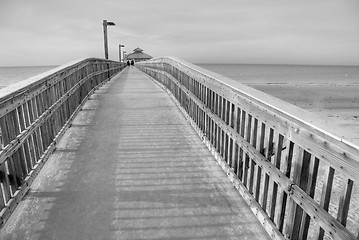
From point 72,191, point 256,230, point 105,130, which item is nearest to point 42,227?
point 72,191

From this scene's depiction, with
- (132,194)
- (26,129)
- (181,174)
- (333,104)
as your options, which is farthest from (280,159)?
(333,104)

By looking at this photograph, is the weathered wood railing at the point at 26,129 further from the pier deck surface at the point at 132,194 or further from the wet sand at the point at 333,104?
the wet sand at the point at 333,104

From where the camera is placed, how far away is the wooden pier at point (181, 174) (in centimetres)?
220

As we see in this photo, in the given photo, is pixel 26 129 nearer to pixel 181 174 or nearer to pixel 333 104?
pixel 181 174

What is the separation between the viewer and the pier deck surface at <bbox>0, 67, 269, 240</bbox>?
290 cm

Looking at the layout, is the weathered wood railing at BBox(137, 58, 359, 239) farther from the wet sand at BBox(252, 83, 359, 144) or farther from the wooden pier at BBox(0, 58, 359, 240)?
the wet sand at BBox(252, 83, 359, 144)

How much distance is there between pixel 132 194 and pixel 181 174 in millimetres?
870

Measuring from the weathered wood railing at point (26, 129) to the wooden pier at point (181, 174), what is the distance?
0.02 meters

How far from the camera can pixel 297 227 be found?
7.92 ft

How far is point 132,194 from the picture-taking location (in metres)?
3.58

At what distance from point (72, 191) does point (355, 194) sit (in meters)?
5.51

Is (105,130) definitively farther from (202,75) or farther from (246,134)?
(246,134)

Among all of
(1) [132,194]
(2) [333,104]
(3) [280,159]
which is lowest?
(2) [333,104]

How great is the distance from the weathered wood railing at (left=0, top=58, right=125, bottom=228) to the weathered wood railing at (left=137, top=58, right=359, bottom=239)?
9.08 ft
